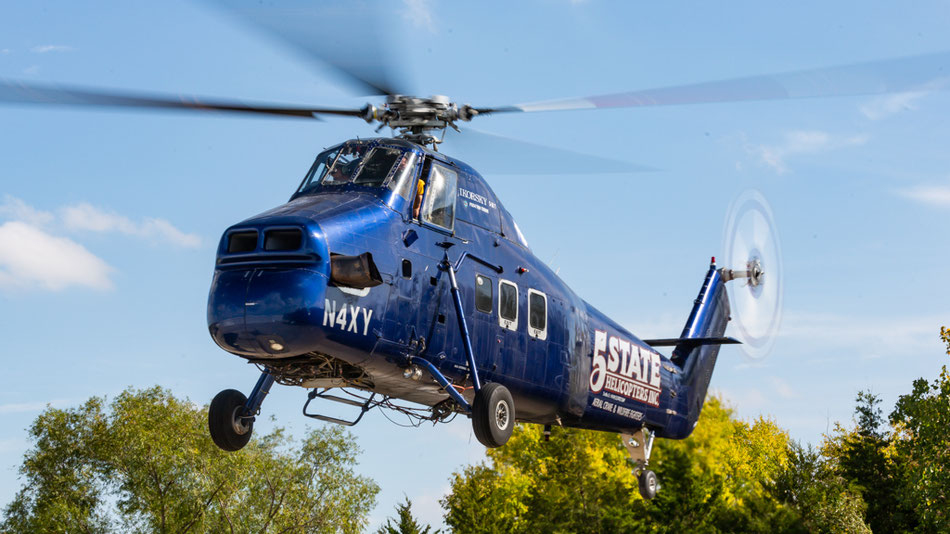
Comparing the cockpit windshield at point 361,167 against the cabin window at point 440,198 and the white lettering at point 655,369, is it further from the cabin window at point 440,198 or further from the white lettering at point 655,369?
the white lettering at point 655,369

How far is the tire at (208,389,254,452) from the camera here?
1639 centimetres

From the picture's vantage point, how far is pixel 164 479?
52.7 metres

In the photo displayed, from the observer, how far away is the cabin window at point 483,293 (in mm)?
17312

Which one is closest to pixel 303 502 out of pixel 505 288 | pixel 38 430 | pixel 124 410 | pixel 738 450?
pixel 124 410

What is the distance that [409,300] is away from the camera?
51.9 ft

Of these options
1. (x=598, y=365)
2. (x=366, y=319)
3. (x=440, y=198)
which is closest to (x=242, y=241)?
(x=366, y=319)

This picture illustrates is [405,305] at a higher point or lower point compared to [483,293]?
lower

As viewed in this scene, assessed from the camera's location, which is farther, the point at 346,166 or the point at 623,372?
the point at 623,372

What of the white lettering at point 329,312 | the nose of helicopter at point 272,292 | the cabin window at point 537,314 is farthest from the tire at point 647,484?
the nose of helicopter at point 272,292

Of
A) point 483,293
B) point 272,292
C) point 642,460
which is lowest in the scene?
point 272,292

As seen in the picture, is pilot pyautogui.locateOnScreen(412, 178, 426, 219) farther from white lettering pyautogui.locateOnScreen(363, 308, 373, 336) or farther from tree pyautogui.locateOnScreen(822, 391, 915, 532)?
tree pyautogui.locateOnScreen(822, 391, 915, 532)

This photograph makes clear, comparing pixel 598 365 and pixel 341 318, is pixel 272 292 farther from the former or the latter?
pixel 598 365

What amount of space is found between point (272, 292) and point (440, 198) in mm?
3909

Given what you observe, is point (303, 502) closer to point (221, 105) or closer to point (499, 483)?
point (499, 483)
